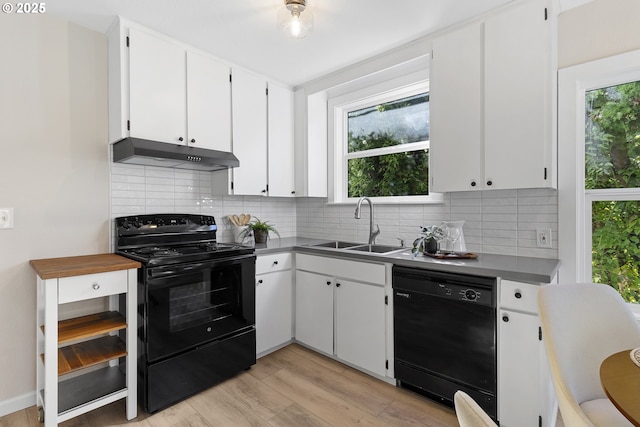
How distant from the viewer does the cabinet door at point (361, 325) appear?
2.31 metres

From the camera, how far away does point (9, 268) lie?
6.59ft

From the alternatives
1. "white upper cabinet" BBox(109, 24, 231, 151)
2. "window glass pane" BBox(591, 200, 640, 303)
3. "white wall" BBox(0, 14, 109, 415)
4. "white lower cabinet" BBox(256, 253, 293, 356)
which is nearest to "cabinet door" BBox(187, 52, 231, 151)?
"white upper cabinet" BBox(109, 24, 231, 151)

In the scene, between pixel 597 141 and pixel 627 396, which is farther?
pixel 597 141

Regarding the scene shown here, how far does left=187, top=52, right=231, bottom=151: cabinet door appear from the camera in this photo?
252cm

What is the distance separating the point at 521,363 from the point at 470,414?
150 cm

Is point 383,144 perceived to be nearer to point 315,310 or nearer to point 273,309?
point 315,310

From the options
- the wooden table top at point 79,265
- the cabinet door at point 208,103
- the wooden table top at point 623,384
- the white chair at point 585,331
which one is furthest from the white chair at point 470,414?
the cabinet door at point 208,103

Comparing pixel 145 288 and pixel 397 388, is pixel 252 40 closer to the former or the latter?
pixel 145 288

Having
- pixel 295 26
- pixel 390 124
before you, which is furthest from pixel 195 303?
pixel 390 124

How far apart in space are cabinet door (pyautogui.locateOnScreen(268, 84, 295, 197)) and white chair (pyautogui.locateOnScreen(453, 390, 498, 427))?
8.98ft

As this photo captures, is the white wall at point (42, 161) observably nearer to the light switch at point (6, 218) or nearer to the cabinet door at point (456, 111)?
the light switch at point (6, 218)

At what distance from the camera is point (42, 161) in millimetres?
2125

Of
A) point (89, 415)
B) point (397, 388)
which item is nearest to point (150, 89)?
point (89, 415)

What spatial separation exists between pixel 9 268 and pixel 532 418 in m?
3.08
